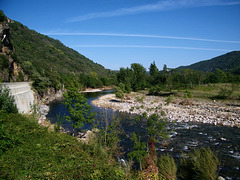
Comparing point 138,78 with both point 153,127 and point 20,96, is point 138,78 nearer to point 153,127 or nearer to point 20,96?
point 20,96

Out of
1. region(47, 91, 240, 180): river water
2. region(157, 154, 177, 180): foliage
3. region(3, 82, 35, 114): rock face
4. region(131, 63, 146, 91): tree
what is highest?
region(131, 63, 146, 91): tree

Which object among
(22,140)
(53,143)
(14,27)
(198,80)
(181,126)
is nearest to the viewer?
(22,140)

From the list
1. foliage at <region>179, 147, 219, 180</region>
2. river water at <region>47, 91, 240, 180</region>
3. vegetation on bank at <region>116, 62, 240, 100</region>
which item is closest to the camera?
foliage at <region>179, 147, 219, 180</region>

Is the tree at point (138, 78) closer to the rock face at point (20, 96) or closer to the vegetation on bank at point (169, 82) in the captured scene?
the vegetation on bank at point (169, 82)

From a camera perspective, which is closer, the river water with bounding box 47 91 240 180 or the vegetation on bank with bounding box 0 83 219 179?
the vegetation on bank with bounding box 0 83 219 179

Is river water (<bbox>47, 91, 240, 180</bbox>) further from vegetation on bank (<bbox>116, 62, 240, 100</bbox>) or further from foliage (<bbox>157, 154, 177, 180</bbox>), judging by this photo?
vegetation on bank (<bbox>116, 62, 240, 100</bbox>)

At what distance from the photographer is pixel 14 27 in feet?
304

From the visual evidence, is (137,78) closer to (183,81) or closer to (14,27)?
(183,81)

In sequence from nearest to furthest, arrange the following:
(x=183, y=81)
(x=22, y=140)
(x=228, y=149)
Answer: (x=22, y=140) → (x=228, y=149) → (x=183, y=81)

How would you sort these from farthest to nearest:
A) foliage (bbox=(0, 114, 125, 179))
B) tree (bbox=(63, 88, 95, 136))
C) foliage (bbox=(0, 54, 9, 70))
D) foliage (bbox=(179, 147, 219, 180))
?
1. foliage (bbox=(0, 54, 9, 70))
2. tree (bbox=(63, 88, 95, 136))
3. foliage (bbox=(179, 147, 219, 180))
4. foliage (bbox=(0, 114, 125, 179))

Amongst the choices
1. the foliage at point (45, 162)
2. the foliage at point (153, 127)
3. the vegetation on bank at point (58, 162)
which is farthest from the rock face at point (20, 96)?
the foliage at point (153, 127)

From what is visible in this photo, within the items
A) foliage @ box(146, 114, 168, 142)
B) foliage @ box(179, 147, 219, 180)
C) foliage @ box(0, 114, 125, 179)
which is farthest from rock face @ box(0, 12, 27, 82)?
foliage @ box(179, 147, 219, 180)

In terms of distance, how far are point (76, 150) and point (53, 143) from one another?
1.18 metres

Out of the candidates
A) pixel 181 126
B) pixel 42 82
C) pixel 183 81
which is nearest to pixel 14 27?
pixel 42 82
